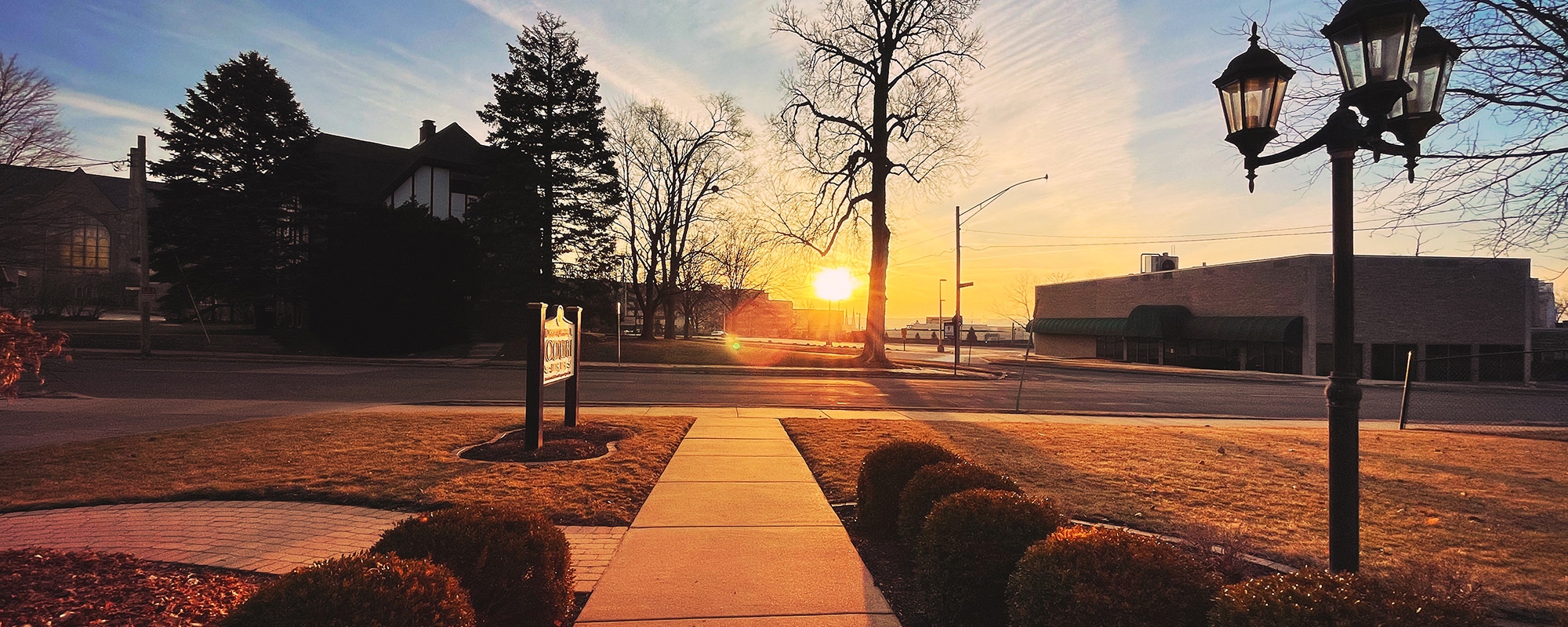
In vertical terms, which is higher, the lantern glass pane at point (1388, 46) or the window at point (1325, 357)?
the lantern glass pane at point (1388, 46)

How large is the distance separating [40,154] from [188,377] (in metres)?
11.5

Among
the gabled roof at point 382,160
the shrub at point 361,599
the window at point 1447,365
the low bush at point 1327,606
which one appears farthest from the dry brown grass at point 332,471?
the window at point 1447,365

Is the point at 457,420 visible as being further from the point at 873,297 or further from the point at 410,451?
the point at 873,297

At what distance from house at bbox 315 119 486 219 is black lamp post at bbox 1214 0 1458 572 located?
122ft

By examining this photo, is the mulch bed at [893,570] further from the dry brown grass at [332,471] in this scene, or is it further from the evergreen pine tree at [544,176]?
the evergreen pine tree at [544,176]

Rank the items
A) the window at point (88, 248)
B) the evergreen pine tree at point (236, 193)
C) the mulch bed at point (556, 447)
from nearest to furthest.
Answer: the mulch bed at point (556, 447)
the evergreen pine tree at point (236, 193)
the window at point (88, 248)

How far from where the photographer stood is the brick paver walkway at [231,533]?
4582mm

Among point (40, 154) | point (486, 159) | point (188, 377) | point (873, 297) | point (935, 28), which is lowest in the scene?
point (188, 377)

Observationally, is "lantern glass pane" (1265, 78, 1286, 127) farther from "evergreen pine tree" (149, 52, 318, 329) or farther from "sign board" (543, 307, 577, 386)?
"evergreen pine tree" (149, 52, 318, 329)

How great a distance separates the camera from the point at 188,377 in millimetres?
18719

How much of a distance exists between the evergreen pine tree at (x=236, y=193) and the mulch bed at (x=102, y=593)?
1533 inches

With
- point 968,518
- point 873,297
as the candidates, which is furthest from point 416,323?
point 968,518

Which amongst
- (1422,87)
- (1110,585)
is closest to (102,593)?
(1110,585)

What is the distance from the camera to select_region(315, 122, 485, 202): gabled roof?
39.5 meters
